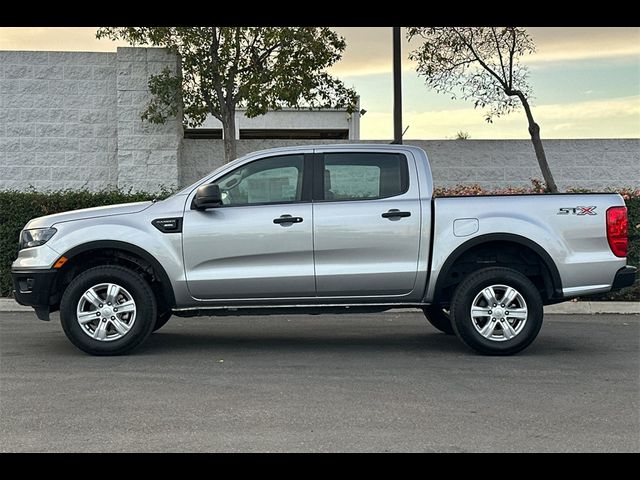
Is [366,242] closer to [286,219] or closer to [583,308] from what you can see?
[286,219]

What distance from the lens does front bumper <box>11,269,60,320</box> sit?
8820mm

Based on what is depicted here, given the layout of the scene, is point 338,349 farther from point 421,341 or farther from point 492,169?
point 492,169

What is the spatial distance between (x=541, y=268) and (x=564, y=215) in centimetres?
59

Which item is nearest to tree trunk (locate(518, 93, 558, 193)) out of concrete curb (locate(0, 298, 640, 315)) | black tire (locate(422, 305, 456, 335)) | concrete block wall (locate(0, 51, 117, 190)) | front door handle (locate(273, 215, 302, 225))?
concrete curb (locate(0, 298, 640, 315))

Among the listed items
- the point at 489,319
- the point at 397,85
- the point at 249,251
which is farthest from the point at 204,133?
the point at 489,319

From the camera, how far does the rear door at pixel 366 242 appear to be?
874 centimetres

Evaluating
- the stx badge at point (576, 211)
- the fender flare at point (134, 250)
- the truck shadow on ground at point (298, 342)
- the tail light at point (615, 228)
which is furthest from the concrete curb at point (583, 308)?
the fender flare at point (134, 250)

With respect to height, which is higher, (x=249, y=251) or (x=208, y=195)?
(x=208, y=195)

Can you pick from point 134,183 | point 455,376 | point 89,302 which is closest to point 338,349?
point 455,376

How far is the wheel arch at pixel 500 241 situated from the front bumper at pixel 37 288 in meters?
3.73

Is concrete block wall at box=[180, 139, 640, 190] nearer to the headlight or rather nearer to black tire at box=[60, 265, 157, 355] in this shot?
the headlight

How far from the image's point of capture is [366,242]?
8.75 m

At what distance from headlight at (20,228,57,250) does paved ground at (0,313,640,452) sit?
3.56ft

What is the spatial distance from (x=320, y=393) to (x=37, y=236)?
352 cm
